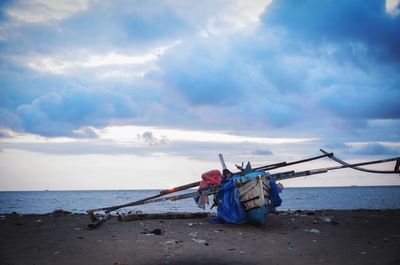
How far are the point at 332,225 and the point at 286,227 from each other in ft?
5.98

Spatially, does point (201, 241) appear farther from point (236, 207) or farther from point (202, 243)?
point (236, 207)

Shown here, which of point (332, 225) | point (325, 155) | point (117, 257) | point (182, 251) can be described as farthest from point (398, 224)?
point (117, 257)

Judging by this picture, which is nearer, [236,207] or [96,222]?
[236,207]

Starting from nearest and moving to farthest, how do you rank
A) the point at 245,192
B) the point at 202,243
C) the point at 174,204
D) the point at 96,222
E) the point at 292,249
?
the point at 292,249 < the point at 202,243 < the point at 245,192 < the point at 96,222 < the point at 174,204

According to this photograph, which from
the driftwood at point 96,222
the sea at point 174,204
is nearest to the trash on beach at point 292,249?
the driftwood at point 96,222

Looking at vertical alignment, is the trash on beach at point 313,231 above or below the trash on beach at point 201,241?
below

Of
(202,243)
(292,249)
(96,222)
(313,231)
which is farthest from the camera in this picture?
(96,222)

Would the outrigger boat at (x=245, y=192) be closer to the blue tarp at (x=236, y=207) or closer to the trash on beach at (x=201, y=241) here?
the blue tarp at (x=236, y=207)

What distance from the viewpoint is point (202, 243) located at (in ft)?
29.2

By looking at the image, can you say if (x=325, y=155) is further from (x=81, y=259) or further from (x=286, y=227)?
(x=81, y=259)

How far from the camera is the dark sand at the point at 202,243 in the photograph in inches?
281

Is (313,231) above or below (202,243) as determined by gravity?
below

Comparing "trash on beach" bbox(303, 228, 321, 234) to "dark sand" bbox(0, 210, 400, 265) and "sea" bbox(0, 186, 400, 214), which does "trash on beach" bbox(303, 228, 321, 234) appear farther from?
"sea" bbox(0, 186, 400, 214)

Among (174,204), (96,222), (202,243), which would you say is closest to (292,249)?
(202,243)
